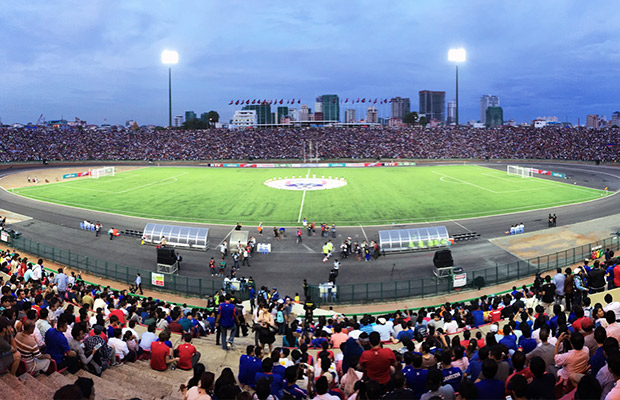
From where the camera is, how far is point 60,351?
9.82 metres

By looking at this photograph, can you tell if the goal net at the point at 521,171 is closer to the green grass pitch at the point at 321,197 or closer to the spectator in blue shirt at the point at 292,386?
the green grass pitch at the point at 321,197

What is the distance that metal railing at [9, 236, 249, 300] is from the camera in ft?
92.3

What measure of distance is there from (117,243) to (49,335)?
31.4 metres

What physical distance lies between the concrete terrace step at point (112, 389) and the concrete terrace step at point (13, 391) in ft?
4.49

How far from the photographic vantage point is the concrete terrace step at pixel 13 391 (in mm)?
7461

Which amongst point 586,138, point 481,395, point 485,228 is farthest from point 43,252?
point 586,138

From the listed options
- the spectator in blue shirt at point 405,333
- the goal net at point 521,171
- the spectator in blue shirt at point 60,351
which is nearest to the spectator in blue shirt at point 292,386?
the spectator in blue shirt at point 60,351

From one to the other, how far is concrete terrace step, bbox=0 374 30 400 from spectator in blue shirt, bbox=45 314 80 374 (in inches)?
61.3

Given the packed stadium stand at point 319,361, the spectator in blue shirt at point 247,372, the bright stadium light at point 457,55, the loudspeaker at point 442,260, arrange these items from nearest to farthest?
1. the packed stadium stand at point 319,361
2. the spectator in blue shirt at point 247,372
3. the loudspeaker at point 442,260
4. the bright stadium light at point 457,55

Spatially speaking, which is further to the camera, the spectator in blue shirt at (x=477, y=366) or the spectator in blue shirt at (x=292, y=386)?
the spectator in blue shirt at (x=477, y=366)

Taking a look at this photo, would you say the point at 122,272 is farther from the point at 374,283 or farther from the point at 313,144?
the point at 313,144

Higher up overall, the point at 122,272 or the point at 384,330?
the point at 384,330

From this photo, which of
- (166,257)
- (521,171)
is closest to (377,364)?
(166,257)

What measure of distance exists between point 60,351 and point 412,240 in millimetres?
29965
